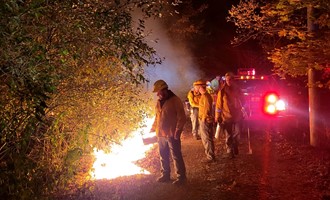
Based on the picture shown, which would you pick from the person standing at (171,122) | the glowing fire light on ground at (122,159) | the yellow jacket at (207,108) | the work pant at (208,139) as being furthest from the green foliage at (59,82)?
the work pant at (208,139)

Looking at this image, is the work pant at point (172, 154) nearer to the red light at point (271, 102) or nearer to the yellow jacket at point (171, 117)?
the yellow jacket at point (171, 117)

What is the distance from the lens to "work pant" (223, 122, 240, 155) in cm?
873

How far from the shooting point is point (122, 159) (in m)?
8.66

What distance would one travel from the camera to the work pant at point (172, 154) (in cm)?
697

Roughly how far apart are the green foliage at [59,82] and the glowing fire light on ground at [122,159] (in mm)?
534

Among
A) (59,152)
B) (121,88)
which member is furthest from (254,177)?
(59,152)

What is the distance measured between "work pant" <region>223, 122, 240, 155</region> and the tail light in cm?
190

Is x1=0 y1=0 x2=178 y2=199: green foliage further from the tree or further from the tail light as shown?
the tail light

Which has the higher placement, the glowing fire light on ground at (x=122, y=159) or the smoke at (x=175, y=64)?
the smoke at (x=175, y=64)

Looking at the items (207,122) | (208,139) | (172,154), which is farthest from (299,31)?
(172,154)

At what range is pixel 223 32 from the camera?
27812 millimetres

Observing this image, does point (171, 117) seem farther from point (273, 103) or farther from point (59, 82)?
point (273, 103)

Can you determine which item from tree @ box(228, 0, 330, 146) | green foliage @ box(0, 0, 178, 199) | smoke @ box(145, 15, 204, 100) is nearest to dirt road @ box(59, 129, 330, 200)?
green foliage @ box(0, 0, 178, 199)

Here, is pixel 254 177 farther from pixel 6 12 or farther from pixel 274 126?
pixel 274 126
